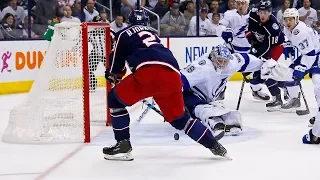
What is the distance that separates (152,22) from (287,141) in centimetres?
479

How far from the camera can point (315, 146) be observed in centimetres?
421

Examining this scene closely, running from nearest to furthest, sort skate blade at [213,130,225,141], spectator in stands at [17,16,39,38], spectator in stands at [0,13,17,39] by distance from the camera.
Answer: skate blade at [213,130,225,141]
spectator in stands at [0,13,17,39]
spectator in stands at [17,16,39,38]

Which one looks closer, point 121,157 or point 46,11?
point 121,157

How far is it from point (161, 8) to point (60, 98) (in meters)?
4.76

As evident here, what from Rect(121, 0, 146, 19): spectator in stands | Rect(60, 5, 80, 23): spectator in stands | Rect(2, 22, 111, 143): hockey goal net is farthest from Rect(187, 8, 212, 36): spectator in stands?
Rect(2, 22, 111, 143): hockey goal net

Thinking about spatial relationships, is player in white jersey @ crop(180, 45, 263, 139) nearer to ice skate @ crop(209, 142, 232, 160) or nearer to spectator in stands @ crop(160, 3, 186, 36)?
ice skate @ crop(209, 142, 232, 160)

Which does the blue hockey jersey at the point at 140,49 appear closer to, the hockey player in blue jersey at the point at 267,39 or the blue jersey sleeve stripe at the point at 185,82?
the blue jersey sleeve stripe at the point at 185,82

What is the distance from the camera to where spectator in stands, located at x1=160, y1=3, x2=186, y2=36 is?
8906 mm

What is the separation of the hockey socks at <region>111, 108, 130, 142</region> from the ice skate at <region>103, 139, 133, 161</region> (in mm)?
35

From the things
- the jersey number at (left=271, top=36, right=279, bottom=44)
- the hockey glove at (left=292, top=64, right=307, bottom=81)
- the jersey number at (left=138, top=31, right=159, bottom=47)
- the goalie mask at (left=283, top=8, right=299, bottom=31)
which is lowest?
the hockey glove at (left=292, top=64, right=307, bottom=81)

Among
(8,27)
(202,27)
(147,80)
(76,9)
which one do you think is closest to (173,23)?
(202,27)

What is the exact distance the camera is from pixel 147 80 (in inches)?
141

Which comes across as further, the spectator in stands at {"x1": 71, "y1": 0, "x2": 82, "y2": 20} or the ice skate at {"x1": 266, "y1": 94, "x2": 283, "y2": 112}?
the spectator in stands at {"x1": 71, "y1": 0, "x2": 82, "y2": 20}

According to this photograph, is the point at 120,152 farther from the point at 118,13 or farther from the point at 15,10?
the point at 118,13
